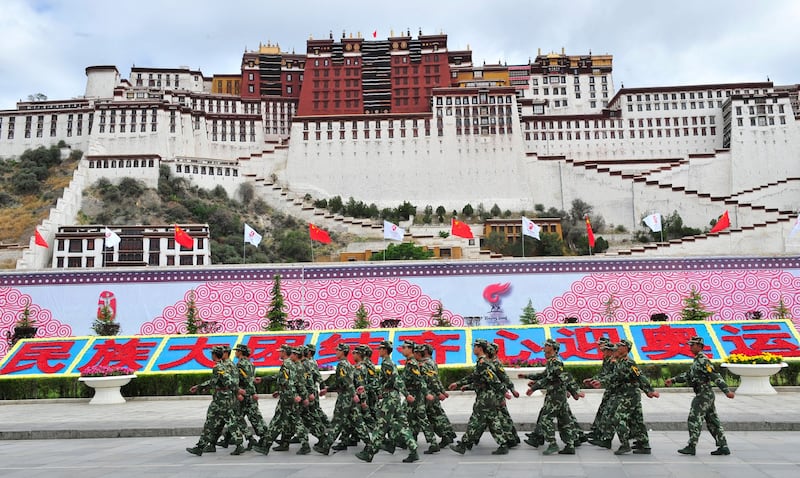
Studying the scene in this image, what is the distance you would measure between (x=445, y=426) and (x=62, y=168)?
212ft

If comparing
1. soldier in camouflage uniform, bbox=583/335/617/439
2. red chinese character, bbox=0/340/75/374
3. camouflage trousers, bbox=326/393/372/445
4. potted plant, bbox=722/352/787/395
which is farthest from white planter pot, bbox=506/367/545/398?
red chinese character, bbox=0/340/75/374

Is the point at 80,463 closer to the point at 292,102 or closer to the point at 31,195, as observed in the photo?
the point at 31,195

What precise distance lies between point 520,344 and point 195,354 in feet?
23.7

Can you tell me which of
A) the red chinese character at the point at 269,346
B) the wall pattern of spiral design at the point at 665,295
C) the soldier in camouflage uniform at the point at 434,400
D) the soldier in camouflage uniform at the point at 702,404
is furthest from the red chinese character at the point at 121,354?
the soldier in camouflage uniform at the point at 702,404

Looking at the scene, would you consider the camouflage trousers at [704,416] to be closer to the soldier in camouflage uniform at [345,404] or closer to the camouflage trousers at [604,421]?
the camouflage trousers at [604,421]

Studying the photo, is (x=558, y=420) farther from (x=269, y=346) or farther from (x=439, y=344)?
(x=269, y=346)

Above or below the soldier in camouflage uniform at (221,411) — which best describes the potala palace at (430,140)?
above

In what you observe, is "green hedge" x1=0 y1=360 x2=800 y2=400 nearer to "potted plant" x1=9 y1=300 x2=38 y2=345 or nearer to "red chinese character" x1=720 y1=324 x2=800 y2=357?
"potted plant" x1=9 y1=300 x2=38 y2=345

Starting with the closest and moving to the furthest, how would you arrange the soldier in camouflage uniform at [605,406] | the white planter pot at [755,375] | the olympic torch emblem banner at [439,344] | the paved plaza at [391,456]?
the paved plaza at [391,456] < the soldier in camouflage uniform at [605,406] < the white planter pot at [755,375] < the olympic torch emblem banner at [439,344]

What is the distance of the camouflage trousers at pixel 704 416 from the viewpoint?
8422mm

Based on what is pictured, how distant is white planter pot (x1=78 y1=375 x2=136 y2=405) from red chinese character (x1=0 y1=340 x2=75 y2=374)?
1.92 m

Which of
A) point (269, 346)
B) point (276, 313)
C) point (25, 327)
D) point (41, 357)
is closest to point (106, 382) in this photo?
point (41, 357)

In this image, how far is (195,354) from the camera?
55.7 feet

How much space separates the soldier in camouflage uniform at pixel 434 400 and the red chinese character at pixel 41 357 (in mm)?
10823
